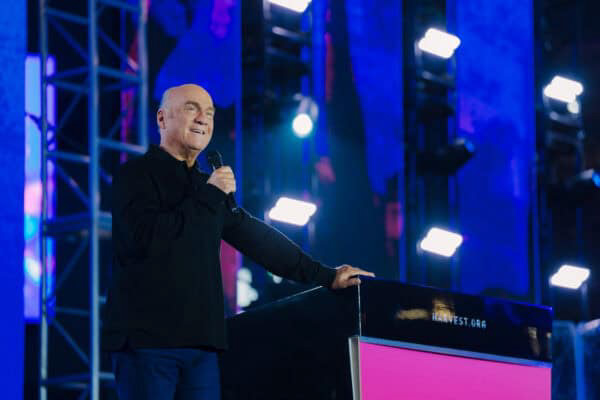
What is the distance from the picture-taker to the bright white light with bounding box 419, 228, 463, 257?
23.0 feet

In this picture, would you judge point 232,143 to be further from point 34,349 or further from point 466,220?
point 466,220

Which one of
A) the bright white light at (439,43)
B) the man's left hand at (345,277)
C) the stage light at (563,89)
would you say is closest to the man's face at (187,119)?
the man's left hand at (345,277)

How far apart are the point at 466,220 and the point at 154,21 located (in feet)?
10.5

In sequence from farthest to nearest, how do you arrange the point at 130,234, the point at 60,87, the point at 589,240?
the point at 589,240 → the point at 60,87 → the point at 130,234

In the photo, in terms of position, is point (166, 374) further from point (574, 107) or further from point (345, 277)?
point (574, 107)

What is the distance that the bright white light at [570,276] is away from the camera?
8094 mm

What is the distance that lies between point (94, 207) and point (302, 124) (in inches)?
73.3

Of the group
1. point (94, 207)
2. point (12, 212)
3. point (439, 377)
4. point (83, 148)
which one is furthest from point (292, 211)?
point (439, 377)

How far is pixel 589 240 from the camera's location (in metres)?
8.88

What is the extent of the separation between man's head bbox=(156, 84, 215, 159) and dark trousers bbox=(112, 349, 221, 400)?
1.44 ft

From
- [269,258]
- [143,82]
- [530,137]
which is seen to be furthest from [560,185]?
[269,258]

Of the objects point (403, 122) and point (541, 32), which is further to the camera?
point (541, 32)

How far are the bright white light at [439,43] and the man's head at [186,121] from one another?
5317mm

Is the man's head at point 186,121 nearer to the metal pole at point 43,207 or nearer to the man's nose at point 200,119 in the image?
the man's nose at point 200,119
